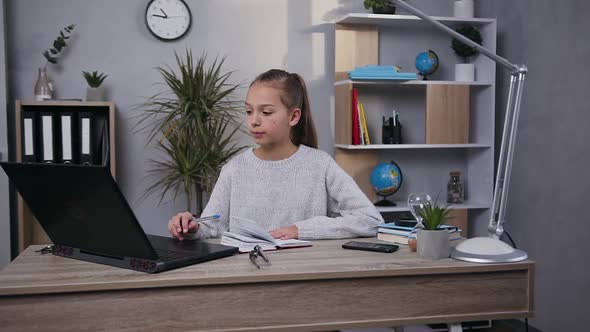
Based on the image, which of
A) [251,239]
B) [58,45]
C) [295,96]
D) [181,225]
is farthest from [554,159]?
[58,45]

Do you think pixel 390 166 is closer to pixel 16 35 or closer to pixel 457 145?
pixel 457 145

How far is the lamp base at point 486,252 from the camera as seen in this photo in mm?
1529

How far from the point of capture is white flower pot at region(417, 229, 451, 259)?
1562 millimetres

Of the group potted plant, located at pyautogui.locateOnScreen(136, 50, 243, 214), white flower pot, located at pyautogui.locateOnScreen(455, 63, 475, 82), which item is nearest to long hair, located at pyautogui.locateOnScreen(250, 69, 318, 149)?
potted plant, located at pyautogui.locateOnScreen(136, 50, 243, 214)

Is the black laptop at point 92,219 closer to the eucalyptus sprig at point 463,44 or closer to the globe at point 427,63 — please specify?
the globe at point 427,63

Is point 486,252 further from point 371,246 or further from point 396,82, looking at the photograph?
point 396,82

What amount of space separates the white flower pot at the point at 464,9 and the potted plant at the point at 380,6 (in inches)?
18.5

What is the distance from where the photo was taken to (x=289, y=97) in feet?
6.88

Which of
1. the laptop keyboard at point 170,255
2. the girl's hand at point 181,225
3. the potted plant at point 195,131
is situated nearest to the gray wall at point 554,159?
the potted plant at point 195,131

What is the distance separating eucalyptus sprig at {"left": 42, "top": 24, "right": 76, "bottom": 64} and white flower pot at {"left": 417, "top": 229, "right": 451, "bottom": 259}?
2559mm

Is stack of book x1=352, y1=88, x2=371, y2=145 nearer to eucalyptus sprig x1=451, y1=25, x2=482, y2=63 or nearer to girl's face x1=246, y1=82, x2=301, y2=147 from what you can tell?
eucalyptus sprig x1=451, y1=25, x2=482, y2=63

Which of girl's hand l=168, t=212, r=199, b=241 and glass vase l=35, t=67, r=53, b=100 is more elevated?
glass vase l=35, t=67, r=53, b=100

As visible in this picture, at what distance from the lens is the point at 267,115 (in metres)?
2.00

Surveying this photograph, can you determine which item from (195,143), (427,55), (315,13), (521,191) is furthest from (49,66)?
(521,191)
